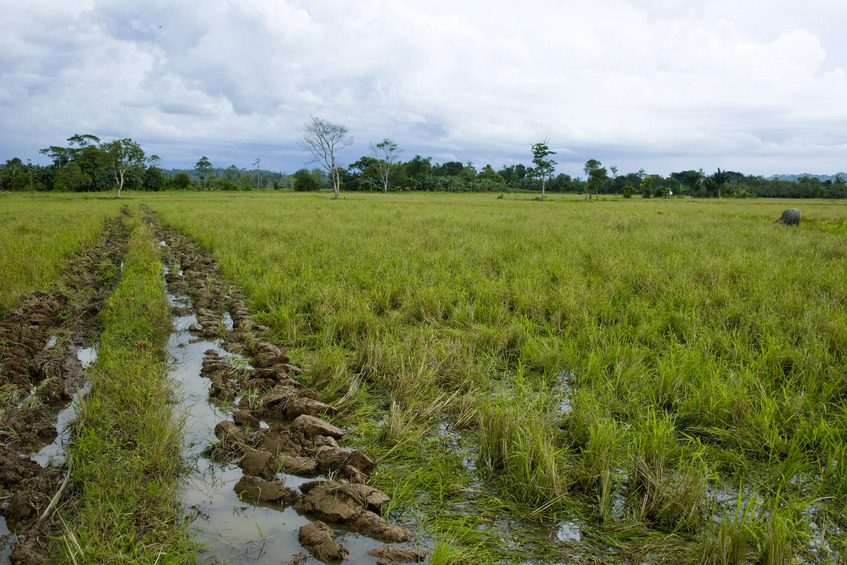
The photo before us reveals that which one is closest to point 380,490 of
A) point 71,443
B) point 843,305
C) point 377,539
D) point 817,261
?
point 377,539

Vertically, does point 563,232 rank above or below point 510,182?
below

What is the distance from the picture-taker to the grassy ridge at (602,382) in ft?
7.34

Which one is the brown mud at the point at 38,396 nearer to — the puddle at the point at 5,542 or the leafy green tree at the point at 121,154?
the puddle at the point at 5,542

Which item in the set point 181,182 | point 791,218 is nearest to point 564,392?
point 791,218

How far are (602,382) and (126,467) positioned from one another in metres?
3.11

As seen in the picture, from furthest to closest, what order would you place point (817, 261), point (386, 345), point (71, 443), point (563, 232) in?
1. point (563, 232)
2. point (817, 261)
3. point (386, 345)
4. point (71, 443)

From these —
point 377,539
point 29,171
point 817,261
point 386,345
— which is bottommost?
point 377,539

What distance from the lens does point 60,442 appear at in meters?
2.73

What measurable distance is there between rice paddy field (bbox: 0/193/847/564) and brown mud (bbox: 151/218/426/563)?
0.15m

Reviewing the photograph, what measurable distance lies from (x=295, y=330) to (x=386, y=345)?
3.35 ft

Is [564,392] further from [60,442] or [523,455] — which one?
[60,442]

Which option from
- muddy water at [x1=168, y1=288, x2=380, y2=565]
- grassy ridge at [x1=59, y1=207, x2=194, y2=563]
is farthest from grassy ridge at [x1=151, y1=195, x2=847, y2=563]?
grassy ridge at [x1=59, y1=207, x2=194, y2=563]

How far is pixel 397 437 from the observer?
280 cm

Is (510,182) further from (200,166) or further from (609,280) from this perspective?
(609,280)
